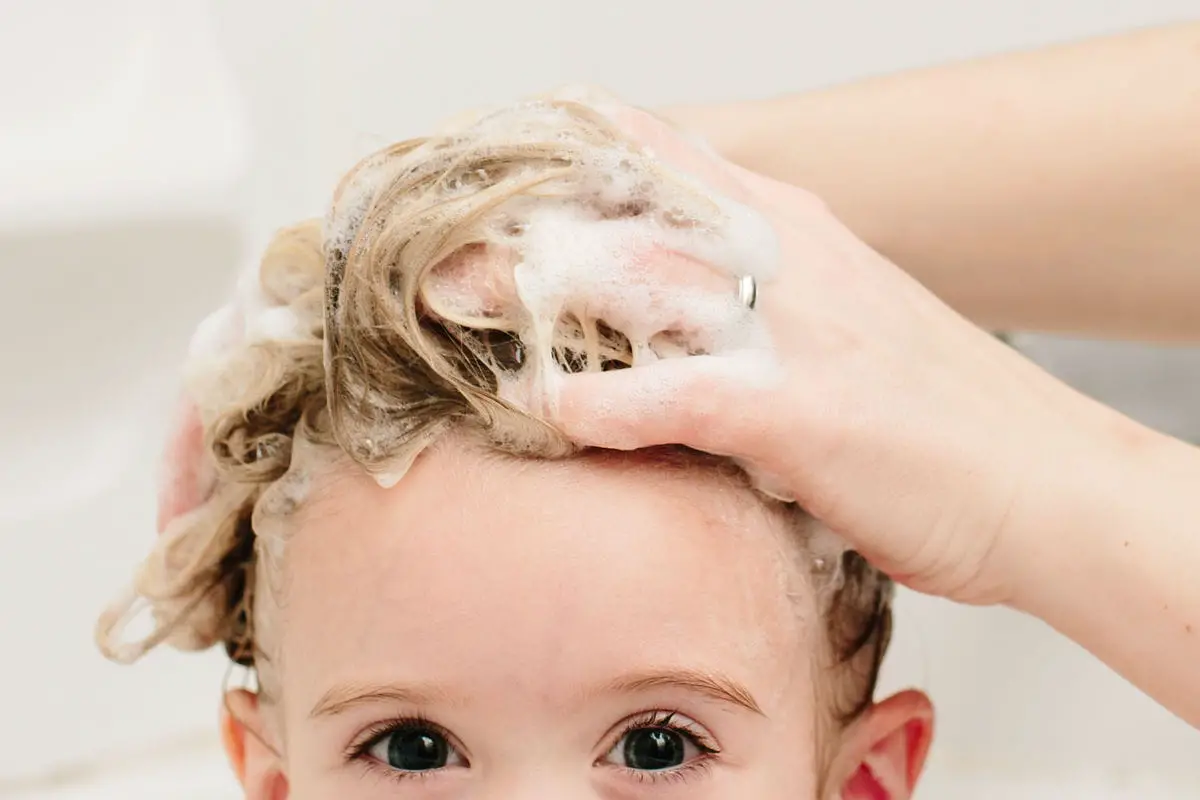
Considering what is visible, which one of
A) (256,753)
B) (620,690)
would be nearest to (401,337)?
(620,690)

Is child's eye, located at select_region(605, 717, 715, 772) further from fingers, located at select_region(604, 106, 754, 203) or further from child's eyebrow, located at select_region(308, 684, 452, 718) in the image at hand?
fingers, located at select_region(604, 106, 754, 203)

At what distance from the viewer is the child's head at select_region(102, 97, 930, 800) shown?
78 cm

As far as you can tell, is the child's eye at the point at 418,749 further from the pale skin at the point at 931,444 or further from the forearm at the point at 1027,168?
the forearm at the point at 1027,168

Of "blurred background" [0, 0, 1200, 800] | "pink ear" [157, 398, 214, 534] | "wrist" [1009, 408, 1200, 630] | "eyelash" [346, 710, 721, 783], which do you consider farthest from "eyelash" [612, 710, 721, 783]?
"blurred background" [0, 0, 1200, 800]

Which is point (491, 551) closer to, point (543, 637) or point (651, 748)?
point (543, 637)

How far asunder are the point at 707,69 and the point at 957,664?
0.77 meters

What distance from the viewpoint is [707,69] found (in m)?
1.53

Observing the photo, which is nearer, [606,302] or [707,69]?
[606,302]

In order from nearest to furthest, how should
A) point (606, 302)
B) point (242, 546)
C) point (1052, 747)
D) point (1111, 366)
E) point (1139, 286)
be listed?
point (606, 302), point (242, 546), point (1139, 286), point (1111, 366), point (1052, 747)

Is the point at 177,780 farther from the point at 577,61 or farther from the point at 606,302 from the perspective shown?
the point at 606,302

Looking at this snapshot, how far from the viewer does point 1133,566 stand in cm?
83

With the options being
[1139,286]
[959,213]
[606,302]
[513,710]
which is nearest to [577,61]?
[959,213]

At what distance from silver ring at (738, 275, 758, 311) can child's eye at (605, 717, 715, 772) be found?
26cm

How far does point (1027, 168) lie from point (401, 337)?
555 mm
